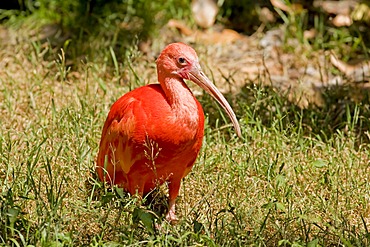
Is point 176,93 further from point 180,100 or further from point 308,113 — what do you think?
point 308,113

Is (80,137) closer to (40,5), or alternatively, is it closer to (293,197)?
(293,197)

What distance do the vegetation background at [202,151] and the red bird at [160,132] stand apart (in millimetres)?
123

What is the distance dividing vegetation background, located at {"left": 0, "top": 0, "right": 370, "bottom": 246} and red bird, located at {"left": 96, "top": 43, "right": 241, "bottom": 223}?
123 mm

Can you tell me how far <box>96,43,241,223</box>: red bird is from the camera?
3.63 metres

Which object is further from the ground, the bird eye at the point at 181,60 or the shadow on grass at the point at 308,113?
the bird eye at the point at 181,60

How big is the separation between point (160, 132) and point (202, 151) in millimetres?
949

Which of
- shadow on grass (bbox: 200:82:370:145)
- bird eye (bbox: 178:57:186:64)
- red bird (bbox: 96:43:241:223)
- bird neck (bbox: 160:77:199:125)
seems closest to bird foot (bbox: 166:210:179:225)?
red bird (bbox: 96:43:241:223)

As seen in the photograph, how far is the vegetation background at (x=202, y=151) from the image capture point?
3471 mm

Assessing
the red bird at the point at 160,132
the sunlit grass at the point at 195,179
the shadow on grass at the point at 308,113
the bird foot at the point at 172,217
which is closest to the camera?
the sunlit grass at the point at 195,179

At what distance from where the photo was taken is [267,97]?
4898 mm

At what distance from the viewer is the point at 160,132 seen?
11.8ft

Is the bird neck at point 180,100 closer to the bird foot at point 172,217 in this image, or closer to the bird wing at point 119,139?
the bird wing at point 119,139

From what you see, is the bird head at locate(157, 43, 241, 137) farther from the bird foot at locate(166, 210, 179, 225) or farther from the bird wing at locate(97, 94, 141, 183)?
the bird foot at locate(166, 210, 179, 225)

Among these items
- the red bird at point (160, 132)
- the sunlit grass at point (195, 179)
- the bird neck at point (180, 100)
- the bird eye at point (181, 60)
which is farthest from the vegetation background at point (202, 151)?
the bird eye at point (181, 60)
